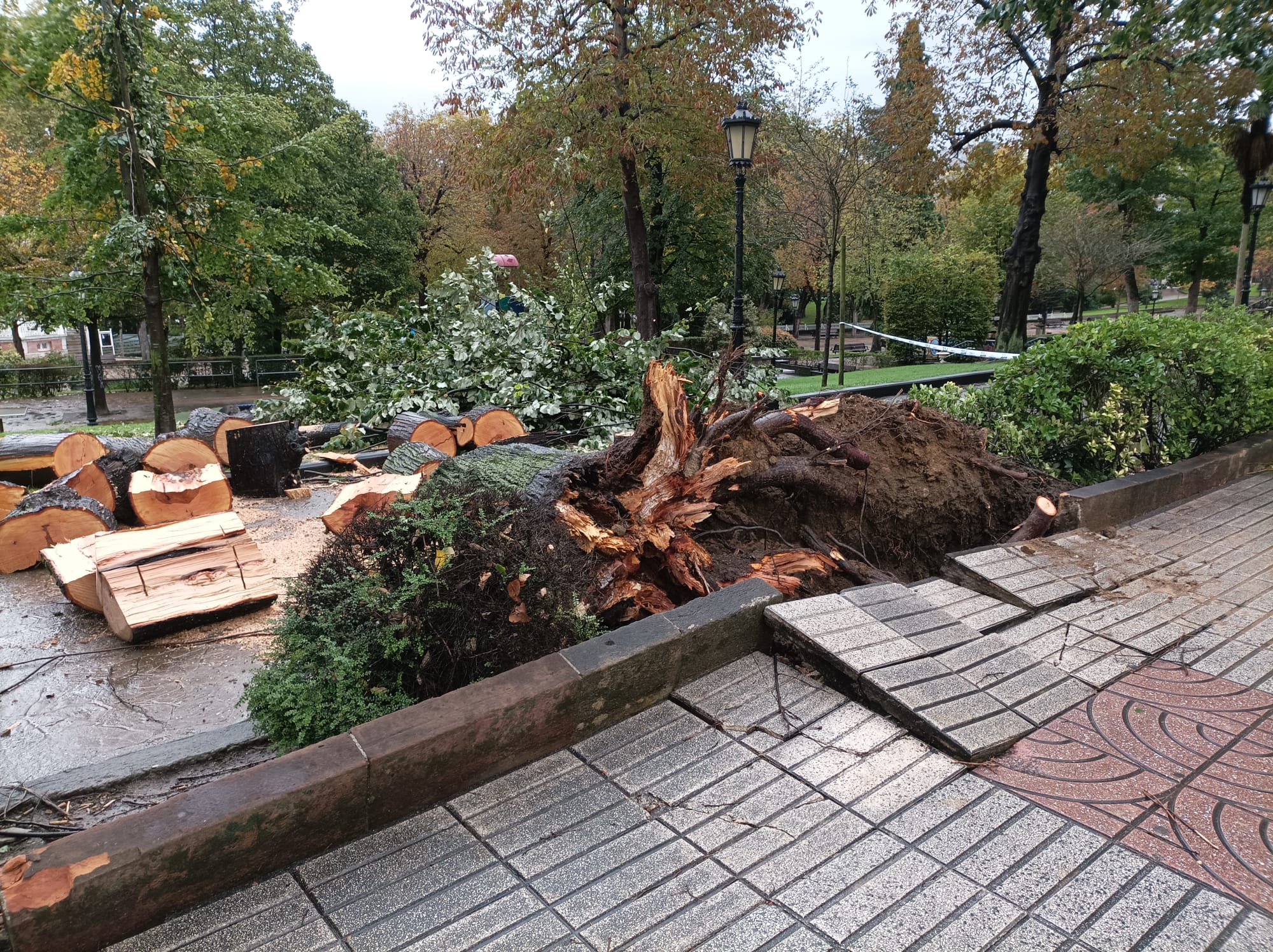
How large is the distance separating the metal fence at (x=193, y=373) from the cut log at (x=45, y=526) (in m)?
20.1

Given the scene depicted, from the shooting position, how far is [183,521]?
14.3 ft

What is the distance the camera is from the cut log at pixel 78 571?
3.95 meters

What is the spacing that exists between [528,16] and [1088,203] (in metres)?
28.9

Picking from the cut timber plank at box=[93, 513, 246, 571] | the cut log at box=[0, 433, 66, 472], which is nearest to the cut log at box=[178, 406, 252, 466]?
the cut log at box=[0, 433, 66, 472]

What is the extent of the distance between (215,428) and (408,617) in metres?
5.65

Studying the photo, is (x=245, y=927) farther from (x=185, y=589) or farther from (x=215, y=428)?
(x=215, y=428)

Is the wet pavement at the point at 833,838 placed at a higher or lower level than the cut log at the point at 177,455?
lower

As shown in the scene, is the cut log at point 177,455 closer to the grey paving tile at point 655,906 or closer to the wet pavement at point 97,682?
the wet pavement at point 97,682

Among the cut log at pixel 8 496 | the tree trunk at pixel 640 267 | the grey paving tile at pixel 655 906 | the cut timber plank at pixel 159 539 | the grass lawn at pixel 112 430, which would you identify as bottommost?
the grass lawn at pixel 112 430

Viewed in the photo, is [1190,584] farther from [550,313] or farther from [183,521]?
[550,313]

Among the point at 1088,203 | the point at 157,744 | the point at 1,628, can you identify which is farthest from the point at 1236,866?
the point at 1088,203

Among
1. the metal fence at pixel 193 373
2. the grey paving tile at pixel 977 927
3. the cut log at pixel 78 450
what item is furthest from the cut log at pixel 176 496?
the metal fence at pixel 193 373

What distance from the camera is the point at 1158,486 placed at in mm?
5789

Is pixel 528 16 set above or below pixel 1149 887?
above
